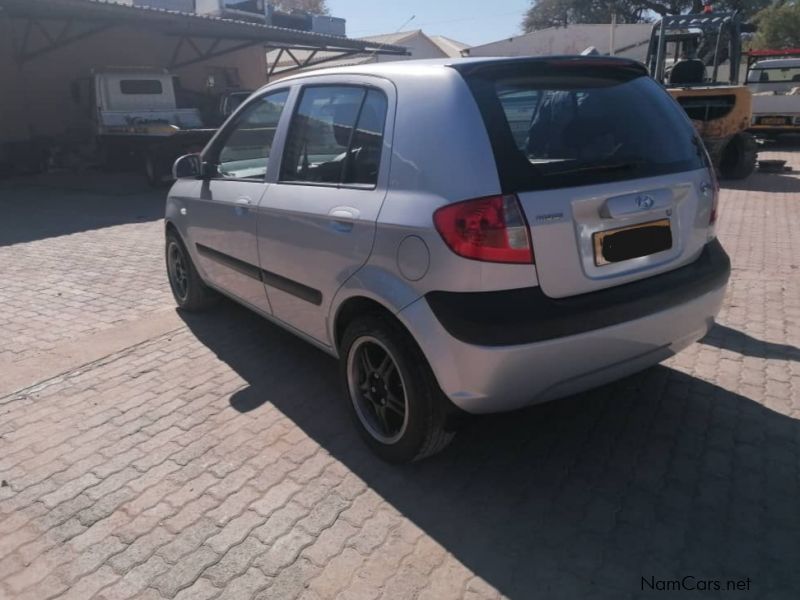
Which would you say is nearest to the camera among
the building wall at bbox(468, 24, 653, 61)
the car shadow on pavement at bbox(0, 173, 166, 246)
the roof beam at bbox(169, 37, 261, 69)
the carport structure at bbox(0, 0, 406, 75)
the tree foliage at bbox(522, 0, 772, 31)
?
the car shadow on pavement at bbox(0, 173, 166, 246)

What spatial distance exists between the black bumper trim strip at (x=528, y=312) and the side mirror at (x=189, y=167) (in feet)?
8.49

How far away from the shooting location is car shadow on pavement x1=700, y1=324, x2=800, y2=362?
411 centimetres

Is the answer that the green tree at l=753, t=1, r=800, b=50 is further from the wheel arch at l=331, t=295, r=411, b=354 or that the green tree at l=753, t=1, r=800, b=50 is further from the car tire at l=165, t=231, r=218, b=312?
the wheel arch at l=331, t=295, r=411, b=354

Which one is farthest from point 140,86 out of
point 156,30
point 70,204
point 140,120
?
point 156,30

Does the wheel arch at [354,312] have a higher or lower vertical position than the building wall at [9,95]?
lower

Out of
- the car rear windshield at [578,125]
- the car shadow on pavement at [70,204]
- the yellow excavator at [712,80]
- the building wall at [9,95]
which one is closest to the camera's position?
the car rear windshield at [578,125]

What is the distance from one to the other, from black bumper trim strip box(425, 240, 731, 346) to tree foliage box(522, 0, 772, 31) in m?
38.6

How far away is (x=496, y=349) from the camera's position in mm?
2396

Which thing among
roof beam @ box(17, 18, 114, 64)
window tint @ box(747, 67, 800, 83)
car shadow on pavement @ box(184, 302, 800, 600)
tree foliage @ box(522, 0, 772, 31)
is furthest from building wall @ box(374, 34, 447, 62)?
car shadow on pavement @ box(184, 302, 800, 600)

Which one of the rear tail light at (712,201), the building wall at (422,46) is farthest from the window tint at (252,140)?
the building wall at (422,46)

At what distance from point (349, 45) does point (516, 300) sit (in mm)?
22360

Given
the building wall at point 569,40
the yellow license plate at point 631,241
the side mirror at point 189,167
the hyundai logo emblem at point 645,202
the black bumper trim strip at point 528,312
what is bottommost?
the black bumper trim strip at point 528,312

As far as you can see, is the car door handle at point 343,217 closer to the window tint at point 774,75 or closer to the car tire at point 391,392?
the car tire at point 391,392

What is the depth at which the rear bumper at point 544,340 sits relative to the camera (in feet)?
7.91
